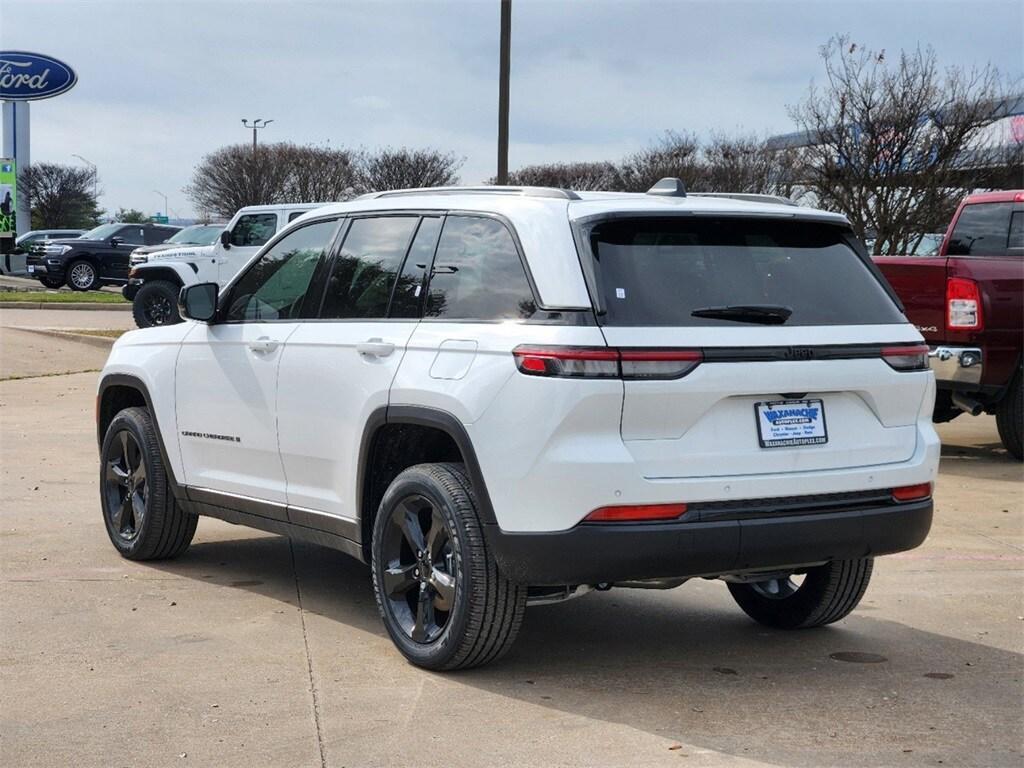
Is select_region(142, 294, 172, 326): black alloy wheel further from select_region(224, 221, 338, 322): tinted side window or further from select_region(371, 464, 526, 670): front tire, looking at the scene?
select_region(371, 464, 526, 670): front tire

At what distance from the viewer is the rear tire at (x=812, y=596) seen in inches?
235

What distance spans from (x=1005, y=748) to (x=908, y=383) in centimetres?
139

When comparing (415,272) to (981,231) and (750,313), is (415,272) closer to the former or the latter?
(750,313)

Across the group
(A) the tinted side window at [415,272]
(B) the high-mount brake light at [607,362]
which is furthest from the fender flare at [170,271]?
(B) the high-mount brake light at [607,362]

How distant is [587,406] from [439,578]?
96 centimetres

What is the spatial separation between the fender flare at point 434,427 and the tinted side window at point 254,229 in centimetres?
1589

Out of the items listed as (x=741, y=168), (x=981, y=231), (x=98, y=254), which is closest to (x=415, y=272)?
(x=981, y=231)

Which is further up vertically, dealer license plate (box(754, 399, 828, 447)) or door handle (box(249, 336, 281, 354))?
door handle (box(249, 336, 281, 354))

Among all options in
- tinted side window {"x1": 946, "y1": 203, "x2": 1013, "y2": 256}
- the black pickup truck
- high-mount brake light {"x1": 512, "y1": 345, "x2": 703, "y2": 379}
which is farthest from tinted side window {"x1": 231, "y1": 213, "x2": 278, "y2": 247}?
high-mount brake light {"x1": 512, "y1": 345, "x2": 703, "y2": 379}

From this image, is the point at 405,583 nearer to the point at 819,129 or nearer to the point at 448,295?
the point at 448,295

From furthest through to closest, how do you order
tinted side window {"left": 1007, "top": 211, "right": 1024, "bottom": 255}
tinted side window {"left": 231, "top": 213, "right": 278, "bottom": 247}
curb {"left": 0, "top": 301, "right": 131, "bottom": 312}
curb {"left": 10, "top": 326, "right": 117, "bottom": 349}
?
1. curb {"left": 0, "top": 301, "right": 131, "bottom": 312}
2. tinted side window {"left": 231, "top": 213, "right": 278, "bottom": 247}
3. curb {"left": 10, "top": 326, "right": 117, "bottom": 349}
4. tinted side window {"left": 1007, "top": 211, "right": 1024, "bottom": 255}

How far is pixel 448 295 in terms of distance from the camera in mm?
5520

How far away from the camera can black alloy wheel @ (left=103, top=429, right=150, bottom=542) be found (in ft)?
24.0

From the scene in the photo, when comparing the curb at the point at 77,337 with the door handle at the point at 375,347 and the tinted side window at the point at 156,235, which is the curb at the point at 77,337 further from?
the door handle at the point at 375,347
